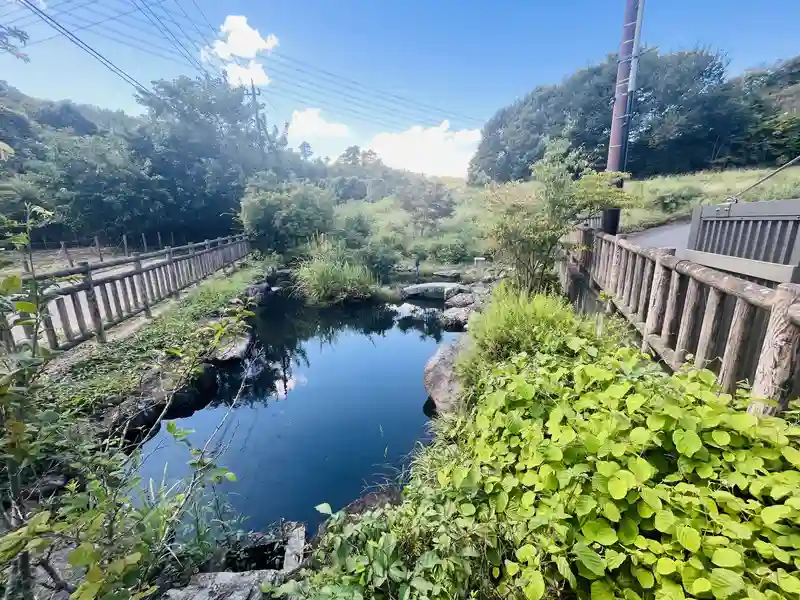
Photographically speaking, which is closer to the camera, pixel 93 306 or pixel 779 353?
pixel 779 353

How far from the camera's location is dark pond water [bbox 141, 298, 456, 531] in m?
2.93

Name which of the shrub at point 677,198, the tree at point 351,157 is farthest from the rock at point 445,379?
the tree at point 351,157

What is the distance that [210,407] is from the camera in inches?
164

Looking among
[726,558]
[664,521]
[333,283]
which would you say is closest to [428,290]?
[333,283]

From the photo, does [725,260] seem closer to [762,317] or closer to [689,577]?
[762,317]

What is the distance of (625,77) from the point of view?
4133 millimetres

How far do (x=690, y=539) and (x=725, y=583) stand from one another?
0.33 feet

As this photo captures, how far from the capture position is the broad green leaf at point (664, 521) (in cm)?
100

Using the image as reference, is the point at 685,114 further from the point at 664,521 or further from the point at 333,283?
the point at 664,521

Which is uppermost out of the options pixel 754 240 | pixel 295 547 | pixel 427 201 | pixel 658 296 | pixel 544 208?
pixel 427 201

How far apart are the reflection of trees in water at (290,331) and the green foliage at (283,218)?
294 cm

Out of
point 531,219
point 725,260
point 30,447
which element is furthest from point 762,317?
point 531,219

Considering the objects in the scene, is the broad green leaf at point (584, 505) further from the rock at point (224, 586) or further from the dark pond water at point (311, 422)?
the dark pond water at point (311, 422)

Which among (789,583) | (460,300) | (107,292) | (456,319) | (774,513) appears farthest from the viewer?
(460,300)
